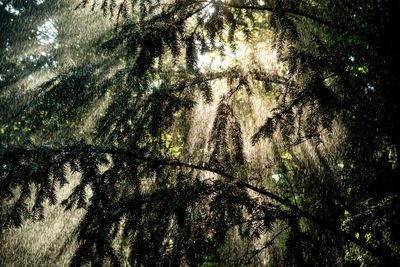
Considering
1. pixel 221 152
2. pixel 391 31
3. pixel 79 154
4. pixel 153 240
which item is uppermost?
pixel 391 31

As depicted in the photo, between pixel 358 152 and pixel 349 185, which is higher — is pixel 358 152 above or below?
above

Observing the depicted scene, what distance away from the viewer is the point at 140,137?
5.74 feet

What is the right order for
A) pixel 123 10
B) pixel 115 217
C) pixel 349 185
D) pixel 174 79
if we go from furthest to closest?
pixel 174 79 → pixel 123 10 → pixel 349 185 → pixel 115 217

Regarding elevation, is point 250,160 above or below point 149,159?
below

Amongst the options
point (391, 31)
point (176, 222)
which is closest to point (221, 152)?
point (176, 222)

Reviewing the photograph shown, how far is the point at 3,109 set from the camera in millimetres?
6488

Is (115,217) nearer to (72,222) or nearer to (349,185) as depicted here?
(349,185)

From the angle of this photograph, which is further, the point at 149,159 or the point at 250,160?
the point at 250,160

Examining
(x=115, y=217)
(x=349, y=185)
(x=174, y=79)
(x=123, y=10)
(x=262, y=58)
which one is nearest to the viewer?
(x=115, y=217)

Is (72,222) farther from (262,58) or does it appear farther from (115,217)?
(262,58)

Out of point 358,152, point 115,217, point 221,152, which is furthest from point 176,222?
point 358,152

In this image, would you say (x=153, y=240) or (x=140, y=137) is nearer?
(x=153, y=240)

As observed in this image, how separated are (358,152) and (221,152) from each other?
2.52 feet

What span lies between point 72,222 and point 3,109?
6191mm
